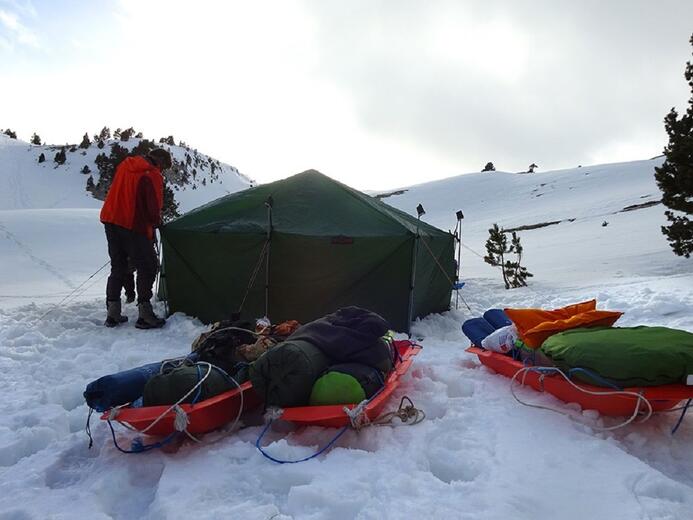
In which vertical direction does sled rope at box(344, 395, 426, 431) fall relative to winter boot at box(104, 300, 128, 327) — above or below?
below

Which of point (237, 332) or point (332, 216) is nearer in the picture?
point (237, 332)

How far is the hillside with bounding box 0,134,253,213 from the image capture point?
2831 cm

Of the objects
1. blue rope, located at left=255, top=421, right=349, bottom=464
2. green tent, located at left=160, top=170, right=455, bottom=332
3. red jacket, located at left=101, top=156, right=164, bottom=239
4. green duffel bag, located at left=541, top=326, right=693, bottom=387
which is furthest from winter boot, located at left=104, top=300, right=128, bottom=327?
green duffel bag, located at left=541, top=326, right=693, bottom=387

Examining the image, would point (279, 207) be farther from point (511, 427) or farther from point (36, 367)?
point (511, 427)

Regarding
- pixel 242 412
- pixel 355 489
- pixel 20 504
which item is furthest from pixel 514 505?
pixel 20 504

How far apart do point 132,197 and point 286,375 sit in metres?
3.36

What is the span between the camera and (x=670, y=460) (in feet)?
7.65

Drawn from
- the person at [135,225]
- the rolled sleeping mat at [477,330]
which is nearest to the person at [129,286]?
the person at [135,225]

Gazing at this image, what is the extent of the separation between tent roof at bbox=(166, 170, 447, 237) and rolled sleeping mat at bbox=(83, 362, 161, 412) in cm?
275

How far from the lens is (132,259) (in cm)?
517

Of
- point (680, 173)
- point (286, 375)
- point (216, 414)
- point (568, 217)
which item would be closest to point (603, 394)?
point (286, 375)

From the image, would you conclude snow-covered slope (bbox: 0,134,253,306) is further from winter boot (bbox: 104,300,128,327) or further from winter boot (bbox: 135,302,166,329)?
winter boot (bbox: 135,302,166,329)

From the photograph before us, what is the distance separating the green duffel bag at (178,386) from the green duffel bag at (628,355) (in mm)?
2088

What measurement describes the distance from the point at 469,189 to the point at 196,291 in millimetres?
35970
